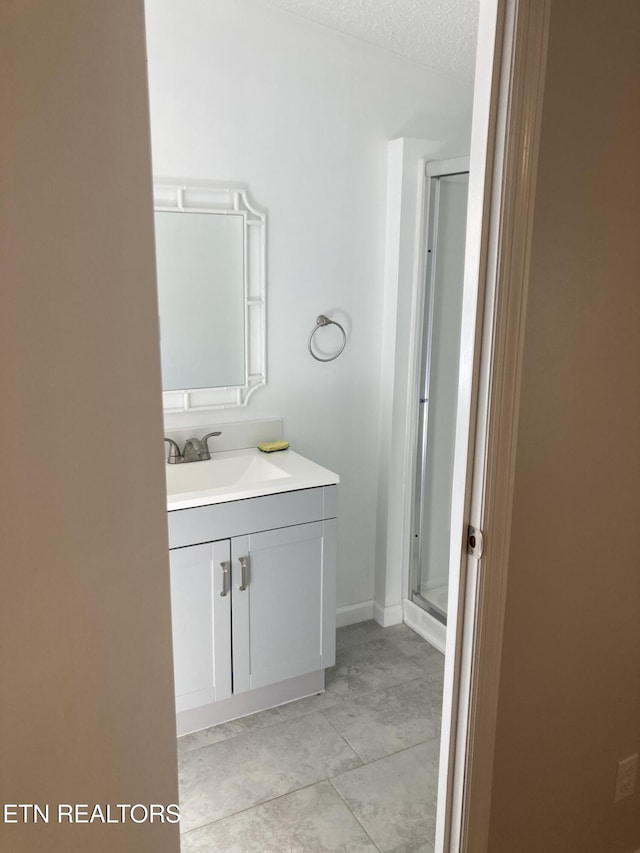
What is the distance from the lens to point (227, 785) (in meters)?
2.18

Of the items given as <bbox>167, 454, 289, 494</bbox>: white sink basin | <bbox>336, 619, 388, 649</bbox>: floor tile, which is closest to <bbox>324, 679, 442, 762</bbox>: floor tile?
<bbox>336, 619, 388, 649</bbox>: floor tile

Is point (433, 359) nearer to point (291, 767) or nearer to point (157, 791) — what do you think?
point (291, 767)

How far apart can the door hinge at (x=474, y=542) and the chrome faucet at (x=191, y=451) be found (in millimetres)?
1424

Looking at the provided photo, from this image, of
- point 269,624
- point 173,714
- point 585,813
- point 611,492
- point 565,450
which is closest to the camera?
point 173,714

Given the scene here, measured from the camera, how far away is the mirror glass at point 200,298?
96.6 inches

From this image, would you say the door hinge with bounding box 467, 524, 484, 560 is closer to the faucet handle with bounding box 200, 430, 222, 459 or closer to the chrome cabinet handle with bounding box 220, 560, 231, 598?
the chrome cabinet handle with bounding box 220, 560, 231, 598

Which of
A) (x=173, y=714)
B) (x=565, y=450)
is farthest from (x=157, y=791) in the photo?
(x=565, y=450)

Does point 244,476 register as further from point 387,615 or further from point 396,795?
point 396,795

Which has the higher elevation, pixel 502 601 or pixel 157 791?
pixel 502 601

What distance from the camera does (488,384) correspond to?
1.28 metres

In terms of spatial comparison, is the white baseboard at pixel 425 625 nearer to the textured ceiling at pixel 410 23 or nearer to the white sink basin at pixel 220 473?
the white sink basin at pixel 220 473

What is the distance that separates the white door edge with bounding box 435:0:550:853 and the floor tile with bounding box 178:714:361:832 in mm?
780

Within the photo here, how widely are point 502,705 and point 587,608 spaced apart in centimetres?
30

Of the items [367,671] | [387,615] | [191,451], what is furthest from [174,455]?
[387,615]
